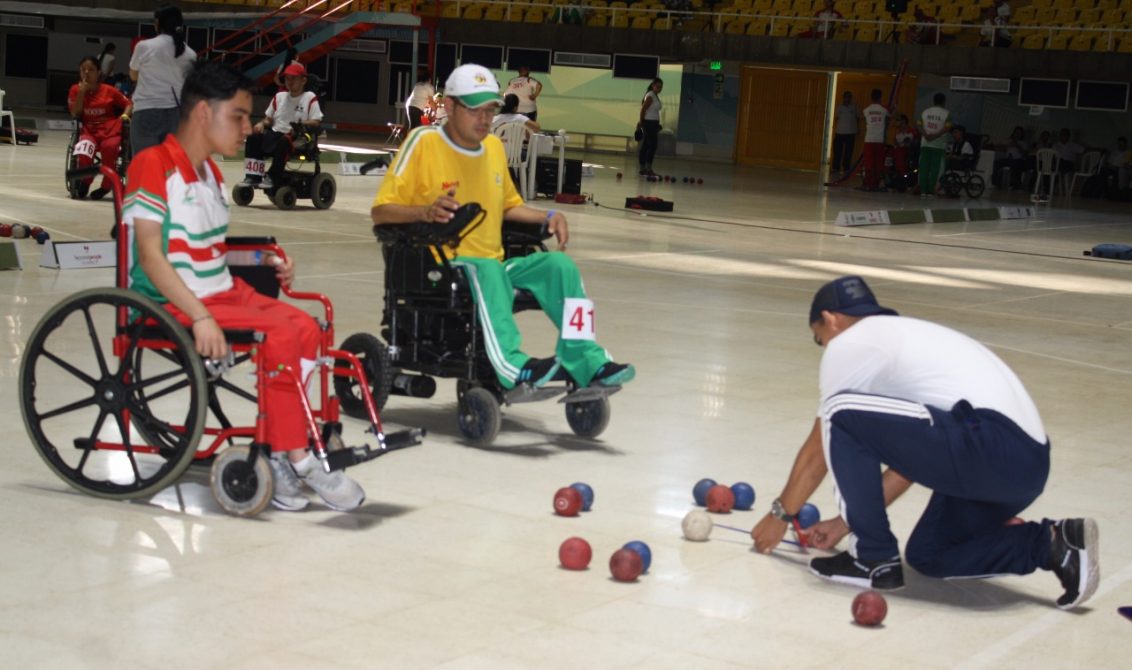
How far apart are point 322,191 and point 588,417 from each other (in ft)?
32.4

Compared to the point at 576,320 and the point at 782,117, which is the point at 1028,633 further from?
the point at 782,117

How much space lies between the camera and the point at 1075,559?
13.0 feet

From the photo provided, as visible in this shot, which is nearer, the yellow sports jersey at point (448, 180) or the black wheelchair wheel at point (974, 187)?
the yellow sports jersey at point (448, 180)

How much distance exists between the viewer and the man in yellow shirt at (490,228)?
18.0 feet

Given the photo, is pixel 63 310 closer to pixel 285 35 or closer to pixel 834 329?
pixel 834 329

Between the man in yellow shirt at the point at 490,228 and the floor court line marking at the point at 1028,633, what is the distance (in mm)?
1913

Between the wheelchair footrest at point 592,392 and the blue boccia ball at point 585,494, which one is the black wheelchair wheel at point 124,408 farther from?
the wheelchair footrest at point 592,392

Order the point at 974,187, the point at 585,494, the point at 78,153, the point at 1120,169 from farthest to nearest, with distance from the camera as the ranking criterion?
the point at 1120,169
the point at 974,187
the point at 78,153
the point at 585,494

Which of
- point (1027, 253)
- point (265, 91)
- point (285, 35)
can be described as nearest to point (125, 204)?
point (1027, 253)

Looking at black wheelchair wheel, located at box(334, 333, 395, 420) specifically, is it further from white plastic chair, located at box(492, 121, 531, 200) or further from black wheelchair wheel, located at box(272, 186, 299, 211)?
white plastic chair, located at box(492, 121, 531, 200)

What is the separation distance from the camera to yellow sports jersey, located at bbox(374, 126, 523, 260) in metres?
5.75

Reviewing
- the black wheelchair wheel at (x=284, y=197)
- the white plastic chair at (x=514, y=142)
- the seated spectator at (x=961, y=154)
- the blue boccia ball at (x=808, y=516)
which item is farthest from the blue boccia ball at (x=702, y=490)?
the seated spectator at (x=961, y=154)

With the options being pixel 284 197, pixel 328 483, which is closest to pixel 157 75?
pixel 284 197

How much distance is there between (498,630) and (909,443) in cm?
119
